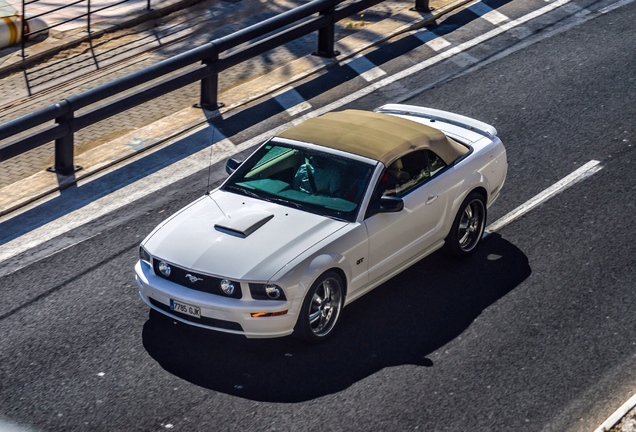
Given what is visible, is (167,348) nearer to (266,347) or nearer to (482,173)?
(266,347)

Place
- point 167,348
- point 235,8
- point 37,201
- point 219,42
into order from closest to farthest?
point 167,348
point 37,201
point 219,42
point 235,8

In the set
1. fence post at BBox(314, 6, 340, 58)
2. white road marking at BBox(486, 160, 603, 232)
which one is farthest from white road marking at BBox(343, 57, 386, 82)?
white road marking at BBox(486, 160, 603, 232)

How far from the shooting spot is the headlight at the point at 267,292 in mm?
8570

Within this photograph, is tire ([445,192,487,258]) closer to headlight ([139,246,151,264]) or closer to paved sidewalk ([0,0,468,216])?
headlight ([139,246,151,264])

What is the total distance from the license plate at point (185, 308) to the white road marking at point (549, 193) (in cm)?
390

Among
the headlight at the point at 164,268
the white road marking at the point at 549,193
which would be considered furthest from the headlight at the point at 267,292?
the white road marking at the point at 549,193

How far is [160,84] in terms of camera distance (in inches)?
531

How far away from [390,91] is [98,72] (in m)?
5.56

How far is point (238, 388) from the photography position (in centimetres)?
844

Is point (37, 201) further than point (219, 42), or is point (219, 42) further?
point (219, 42)

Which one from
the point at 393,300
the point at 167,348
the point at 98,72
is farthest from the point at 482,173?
the point at 98,72

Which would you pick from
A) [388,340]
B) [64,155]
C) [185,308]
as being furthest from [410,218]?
[64,155]

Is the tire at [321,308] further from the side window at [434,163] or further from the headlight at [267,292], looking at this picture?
the side window at [434,163]

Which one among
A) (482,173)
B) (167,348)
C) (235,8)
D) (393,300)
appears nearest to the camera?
(167,348)
